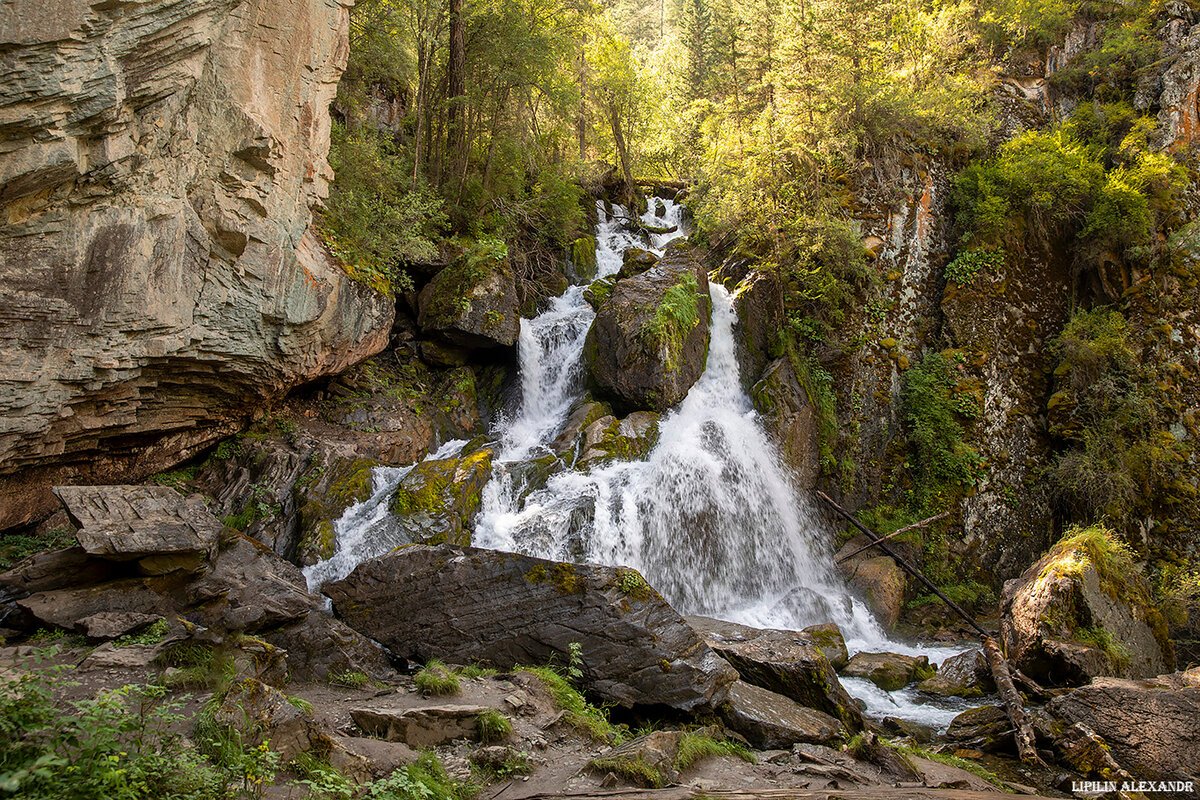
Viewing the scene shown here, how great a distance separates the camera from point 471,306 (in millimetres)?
13742

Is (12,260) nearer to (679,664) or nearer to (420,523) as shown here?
(420,523)

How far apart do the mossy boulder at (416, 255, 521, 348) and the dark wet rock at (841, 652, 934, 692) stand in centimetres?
929

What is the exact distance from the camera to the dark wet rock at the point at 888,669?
9422mm

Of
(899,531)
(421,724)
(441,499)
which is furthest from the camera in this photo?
(899,531)

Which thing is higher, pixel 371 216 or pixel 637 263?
pixel 637 263

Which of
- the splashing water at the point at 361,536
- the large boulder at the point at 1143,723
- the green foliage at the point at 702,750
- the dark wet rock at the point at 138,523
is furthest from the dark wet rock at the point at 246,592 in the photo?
the large boulder at the point at 1143,723

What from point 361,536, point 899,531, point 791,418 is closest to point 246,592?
point 361,536

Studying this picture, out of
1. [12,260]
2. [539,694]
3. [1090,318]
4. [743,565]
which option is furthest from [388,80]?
[1090,318]

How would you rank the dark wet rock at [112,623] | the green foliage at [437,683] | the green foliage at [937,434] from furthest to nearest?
the green foliage at [937,434]
the green foliage at [437,683]
the dark wet rock at [112,623]

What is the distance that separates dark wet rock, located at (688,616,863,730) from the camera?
762 centimetres

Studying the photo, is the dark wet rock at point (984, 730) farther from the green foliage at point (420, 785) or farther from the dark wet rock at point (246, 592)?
the dark wet rock at point (246, 592)

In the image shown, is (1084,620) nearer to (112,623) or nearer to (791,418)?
(791,418)

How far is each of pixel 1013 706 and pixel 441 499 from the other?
28.4 ft

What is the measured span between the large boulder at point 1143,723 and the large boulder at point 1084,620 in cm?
140
